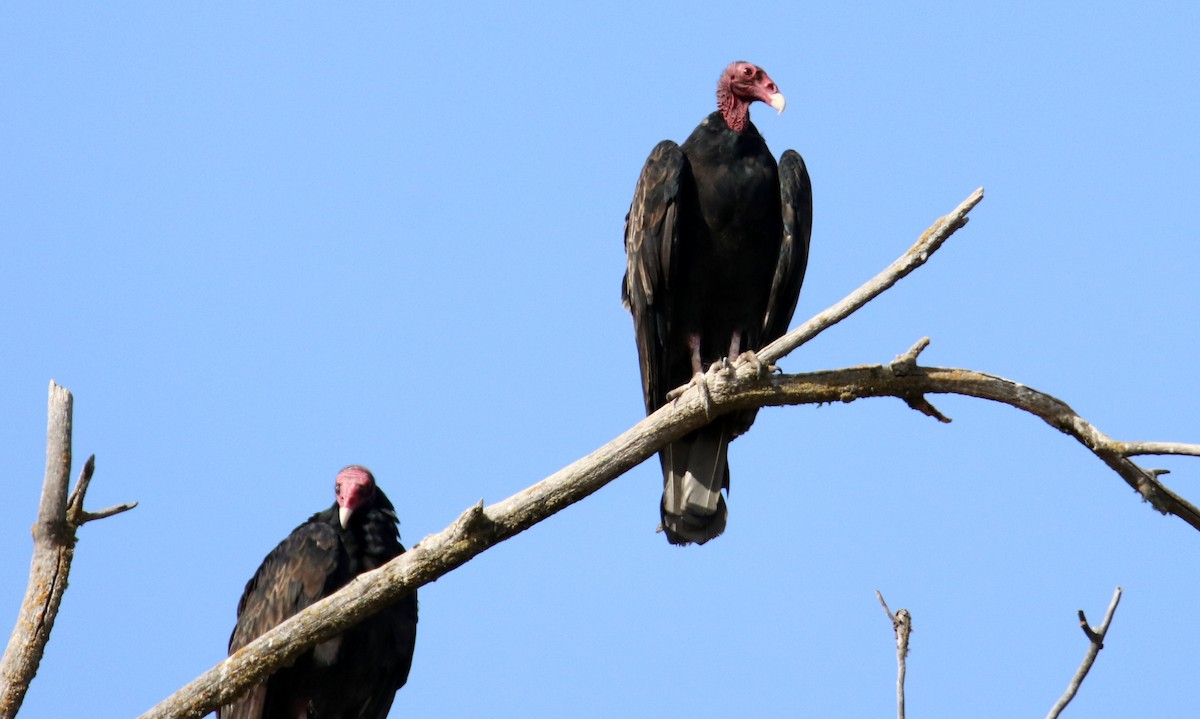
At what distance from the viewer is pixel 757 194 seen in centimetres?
568

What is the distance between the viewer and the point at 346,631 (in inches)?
226

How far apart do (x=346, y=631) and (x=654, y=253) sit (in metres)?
1.80

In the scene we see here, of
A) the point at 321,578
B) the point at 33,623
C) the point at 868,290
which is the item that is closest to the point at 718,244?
the point at 868,290

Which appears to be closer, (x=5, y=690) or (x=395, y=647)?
(x=5, y=690)

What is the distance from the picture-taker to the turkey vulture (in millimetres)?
5629

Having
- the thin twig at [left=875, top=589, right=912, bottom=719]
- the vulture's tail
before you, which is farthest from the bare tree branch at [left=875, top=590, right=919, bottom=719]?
the vulture's tail

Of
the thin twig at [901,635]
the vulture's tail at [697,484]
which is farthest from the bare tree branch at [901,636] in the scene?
the vulture's tail at [697,484]

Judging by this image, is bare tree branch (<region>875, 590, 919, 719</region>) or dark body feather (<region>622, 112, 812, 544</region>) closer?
bare tree branch (<region>875, 590, 919, 719</region>)

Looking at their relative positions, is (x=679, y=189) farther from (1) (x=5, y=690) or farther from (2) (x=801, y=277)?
(1) (x=5, y=690)

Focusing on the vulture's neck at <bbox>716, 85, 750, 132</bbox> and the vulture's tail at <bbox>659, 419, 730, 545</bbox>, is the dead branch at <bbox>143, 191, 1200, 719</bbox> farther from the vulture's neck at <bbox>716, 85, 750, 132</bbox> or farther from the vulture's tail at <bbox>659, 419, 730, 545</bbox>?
the vulture's neck at <bbox>716, 85, 750, 132</bbox>

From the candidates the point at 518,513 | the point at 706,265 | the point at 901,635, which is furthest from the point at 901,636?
the point at 706,265

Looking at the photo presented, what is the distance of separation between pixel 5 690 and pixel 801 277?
302 centimetres

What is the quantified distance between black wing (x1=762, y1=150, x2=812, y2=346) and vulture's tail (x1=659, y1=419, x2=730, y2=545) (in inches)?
17.4

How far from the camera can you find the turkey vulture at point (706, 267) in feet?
18.5
